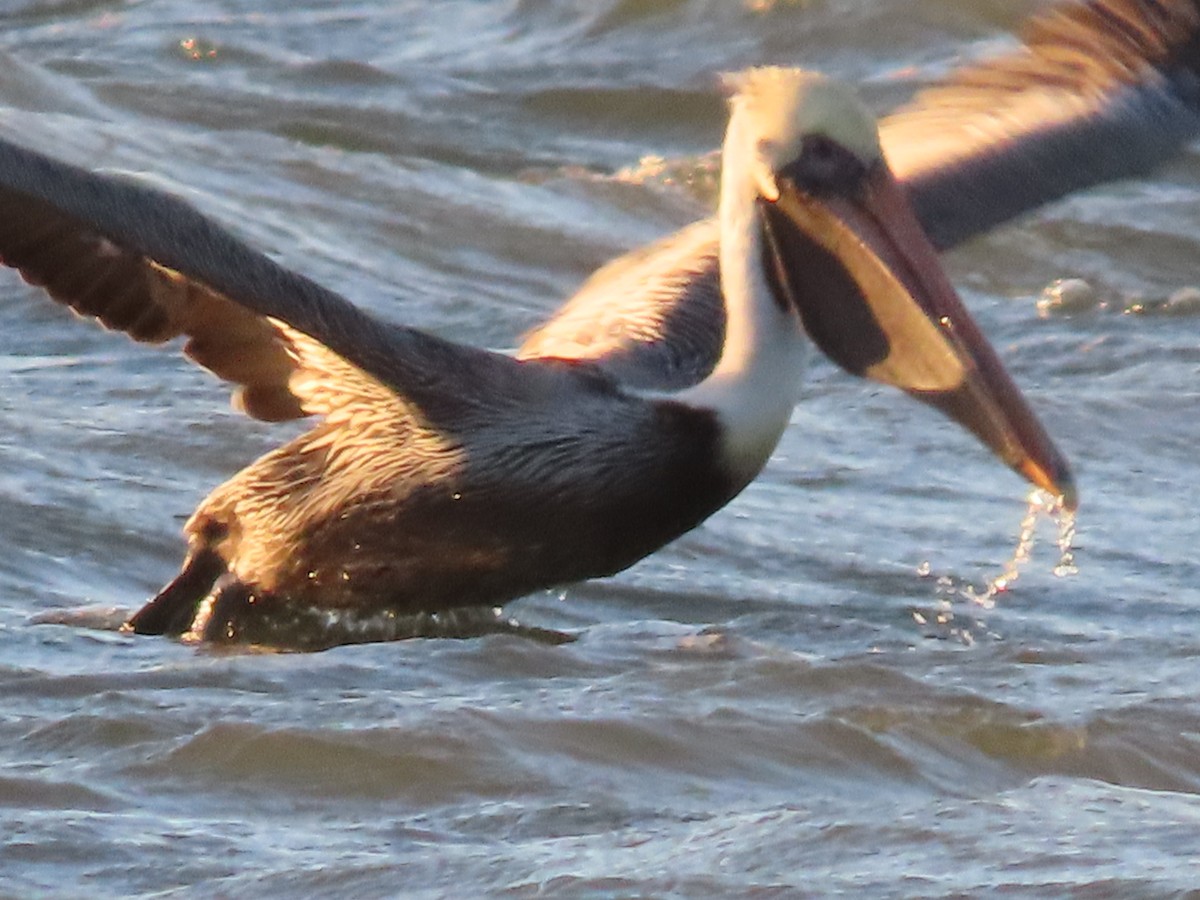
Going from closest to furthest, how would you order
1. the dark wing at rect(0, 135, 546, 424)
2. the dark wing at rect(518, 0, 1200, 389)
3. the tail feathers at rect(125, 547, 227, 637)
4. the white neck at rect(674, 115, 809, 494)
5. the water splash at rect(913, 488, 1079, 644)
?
the dark wing at rect(0, 135, 546, 424)
the white neck at rect(674, 115, 809, 494)
the tail feathers at rect(125, 547, 227, 637)
the water splash at rect(913, 488, 1079, 644)
the dark wing at rect(518, 0, 1200, 389)

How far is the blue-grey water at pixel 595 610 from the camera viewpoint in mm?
5238

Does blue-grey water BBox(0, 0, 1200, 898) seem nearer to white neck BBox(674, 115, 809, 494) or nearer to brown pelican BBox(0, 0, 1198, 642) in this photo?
brown pelican BBox(0, 0, 1198, 642)

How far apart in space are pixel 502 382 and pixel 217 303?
2.33 feet

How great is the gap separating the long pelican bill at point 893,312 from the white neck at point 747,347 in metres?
0.06

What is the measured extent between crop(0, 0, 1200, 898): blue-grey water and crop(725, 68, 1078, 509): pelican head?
0.64 meters

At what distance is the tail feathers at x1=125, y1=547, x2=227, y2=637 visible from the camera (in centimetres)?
693

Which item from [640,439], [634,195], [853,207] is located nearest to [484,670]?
[640,439]

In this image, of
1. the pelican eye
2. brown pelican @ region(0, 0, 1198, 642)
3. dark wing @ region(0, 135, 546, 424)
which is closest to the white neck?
brown pelican @ region(0, 0, 1198, 642)

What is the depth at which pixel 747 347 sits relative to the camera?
655cm

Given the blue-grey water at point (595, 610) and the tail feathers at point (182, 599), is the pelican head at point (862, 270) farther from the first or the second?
the tail feathers at point (182, 599)

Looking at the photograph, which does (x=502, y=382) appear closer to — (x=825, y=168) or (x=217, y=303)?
(x=217, y=303)

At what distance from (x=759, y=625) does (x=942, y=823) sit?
182 cm

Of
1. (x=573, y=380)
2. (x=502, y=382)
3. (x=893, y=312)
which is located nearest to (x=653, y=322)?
(x=573, y=380)

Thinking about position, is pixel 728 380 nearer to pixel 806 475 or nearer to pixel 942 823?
pixel 942 823
